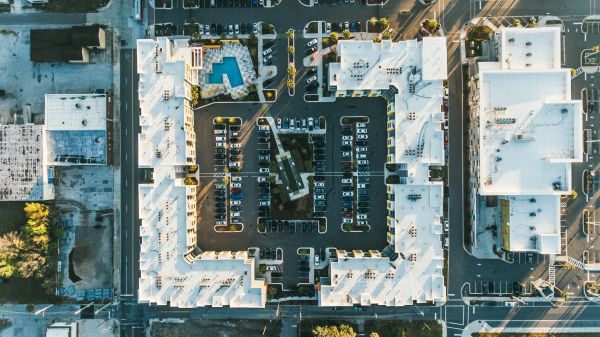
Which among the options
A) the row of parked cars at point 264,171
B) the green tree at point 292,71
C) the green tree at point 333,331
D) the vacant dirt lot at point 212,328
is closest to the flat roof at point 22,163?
the vacant dirt lot at point 212,328

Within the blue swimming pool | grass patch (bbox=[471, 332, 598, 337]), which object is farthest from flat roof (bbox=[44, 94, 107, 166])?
grass patch (bbox=[471, 332, 598, 337])

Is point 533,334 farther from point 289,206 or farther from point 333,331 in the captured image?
point 289,206

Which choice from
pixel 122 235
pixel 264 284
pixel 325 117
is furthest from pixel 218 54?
pixel 264 284

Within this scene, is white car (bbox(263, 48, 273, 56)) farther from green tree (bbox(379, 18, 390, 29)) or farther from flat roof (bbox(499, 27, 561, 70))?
flat roof (bbox(499, 27, 561, 70))

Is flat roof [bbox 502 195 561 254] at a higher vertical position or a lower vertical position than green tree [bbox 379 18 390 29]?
lower

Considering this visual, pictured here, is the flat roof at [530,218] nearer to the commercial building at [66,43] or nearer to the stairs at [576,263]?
the stairs at [576,263]

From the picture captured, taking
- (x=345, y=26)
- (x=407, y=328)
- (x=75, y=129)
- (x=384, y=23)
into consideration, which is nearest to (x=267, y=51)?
(x=345, y=26)
